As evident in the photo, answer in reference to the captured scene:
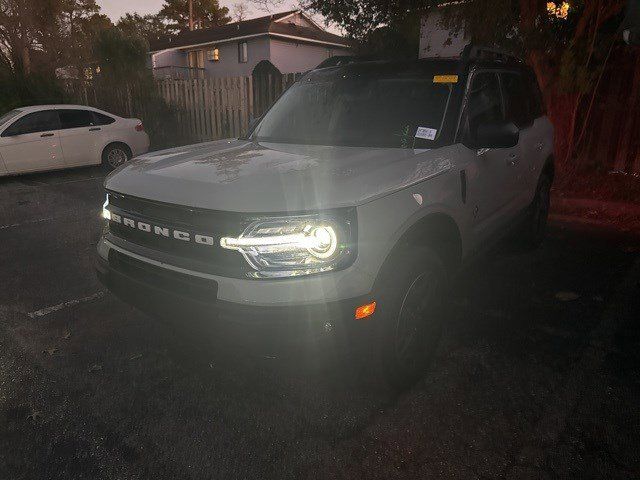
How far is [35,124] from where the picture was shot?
9586 millimetres

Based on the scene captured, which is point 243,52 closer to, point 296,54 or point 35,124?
point 296,54

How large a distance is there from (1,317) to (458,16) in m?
7.67

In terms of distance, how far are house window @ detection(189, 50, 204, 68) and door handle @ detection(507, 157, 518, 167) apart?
37.7 meters

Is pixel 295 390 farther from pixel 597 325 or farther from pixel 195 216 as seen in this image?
pixel 597 325

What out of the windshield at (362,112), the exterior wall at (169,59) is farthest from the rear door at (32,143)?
the exterior wall at (169,59)

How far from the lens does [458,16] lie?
7711 millimetres

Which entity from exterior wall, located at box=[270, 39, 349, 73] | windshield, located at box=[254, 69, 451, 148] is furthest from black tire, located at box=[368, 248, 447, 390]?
exterior wall, located at box=[270, 39, 349, 73]

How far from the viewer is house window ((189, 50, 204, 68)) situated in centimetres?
3728

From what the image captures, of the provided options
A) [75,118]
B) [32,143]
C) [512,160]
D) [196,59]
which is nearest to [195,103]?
[75,118]

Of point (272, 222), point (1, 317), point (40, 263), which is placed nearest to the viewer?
point (272, 222)

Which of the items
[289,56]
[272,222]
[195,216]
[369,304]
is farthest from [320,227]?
[289,56]

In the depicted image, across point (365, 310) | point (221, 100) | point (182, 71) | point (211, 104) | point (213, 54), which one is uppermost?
point (213, 54)

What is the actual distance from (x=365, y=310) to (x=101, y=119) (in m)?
10.1

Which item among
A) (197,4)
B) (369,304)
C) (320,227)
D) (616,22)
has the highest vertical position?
(197,4)
